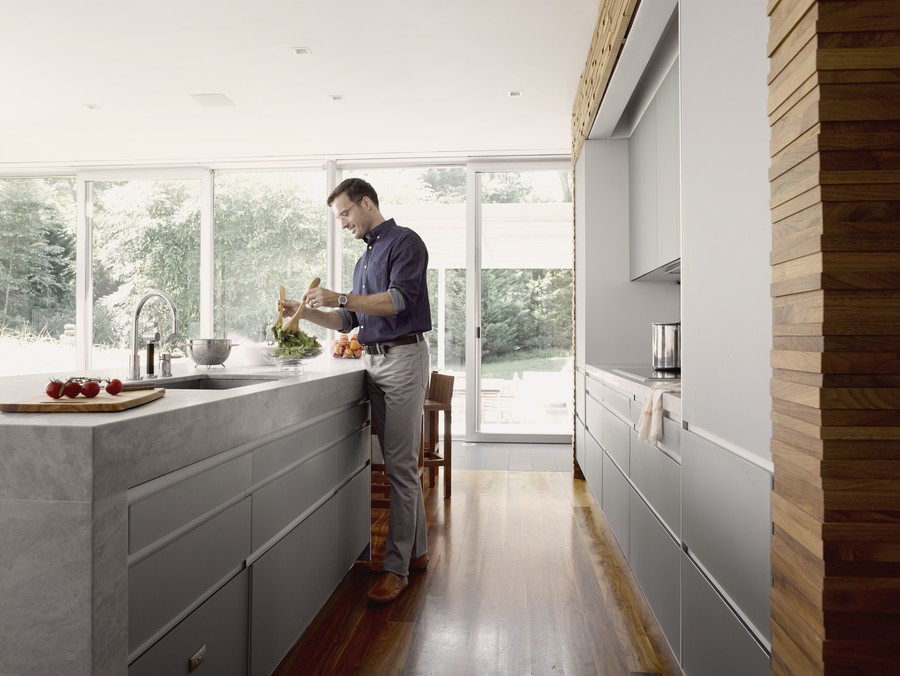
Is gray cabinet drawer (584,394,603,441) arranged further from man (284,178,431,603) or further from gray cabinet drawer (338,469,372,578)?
gray cabinet drawer (338,469,372,578)

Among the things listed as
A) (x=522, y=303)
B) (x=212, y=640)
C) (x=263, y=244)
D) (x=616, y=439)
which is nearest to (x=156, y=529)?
(x=212, y=640)

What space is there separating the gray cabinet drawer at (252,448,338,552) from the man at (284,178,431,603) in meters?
0.35

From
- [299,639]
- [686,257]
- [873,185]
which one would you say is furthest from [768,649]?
[299,639]

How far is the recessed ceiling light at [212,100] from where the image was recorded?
193 inches

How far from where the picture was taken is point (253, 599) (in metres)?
1.78

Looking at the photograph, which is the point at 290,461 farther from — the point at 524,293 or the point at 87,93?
the point at 524,293

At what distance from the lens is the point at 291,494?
2.05m

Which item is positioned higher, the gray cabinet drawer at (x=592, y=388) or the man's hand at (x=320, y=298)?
the man's hand at (x=320, y=298)

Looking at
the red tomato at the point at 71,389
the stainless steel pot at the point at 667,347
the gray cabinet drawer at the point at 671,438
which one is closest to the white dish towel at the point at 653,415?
the gray cabinet drawer at the point at 671,438

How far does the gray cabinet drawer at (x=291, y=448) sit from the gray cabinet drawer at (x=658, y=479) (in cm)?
113

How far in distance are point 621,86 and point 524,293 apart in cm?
301

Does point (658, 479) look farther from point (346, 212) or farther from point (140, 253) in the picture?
point (140, 253)

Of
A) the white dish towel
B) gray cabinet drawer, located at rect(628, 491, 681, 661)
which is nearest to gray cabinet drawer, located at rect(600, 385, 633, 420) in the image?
gray cabinet drawer, located at rect(628, 491, 681, 661)

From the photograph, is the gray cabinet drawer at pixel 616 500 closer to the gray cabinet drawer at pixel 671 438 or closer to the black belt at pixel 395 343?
the gray cabinet drawer at pixel 671 438
